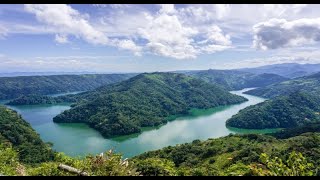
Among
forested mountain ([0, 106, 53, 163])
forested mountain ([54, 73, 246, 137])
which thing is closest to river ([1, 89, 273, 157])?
forested mountain ([54, 73, 246, 137])

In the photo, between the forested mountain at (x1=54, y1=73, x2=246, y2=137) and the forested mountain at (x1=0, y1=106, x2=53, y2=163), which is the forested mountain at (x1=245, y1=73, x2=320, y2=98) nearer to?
the forested mountain at (x1=54, y1=73, x2=246, y2=137)

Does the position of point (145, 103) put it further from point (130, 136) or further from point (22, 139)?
point (22, 139)

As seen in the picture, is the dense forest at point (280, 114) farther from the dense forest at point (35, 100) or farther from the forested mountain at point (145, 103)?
the dense forest at point (35, 100)

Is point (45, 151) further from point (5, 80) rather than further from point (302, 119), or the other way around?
point (5, 80)

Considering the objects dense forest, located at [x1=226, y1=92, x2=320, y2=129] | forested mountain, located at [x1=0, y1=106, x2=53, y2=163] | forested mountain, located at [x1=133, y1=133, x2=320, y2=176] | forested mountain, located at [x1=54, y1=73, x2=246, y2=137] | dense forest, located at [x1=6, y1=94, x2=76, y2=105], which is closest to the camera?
forested mountain, located at [x1=133, y1=133, x2=320, y2=176]
